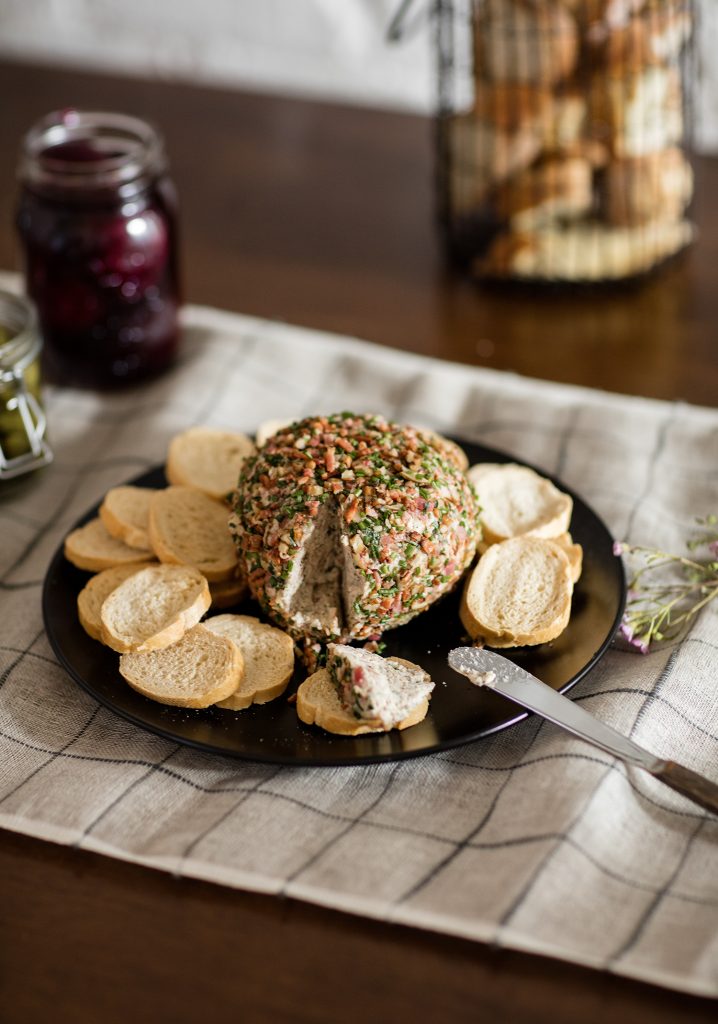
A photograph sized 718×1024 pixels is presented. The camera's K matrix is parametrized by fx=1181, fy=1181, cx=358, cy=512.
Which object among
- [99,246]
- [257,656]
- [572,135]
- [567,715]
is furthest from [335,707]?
[572,135]

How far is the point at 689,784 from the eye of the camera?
50.3 inches

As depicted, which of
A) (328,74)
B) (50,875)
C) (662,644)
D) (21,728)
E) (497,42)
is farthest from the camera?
(328,74)

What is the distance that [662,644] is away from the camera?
158 cm

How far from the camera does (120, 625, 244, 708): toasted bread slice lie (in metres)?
1.38

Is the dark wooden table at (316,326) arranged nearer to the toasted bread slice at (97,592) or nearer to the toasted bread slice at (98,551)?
the toasted bread slice at (97,592)

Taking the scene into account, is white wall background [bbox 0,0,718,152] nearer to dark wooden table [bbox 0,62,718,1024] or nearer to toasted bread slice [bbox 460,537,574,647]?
dark wooden table [bbox 0,62,718,1024]

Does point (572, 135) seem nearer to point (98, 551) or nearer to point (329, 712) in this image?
point (98, 551)

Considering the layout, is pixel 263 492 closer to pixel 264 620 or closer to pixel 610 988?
pixel 264 620

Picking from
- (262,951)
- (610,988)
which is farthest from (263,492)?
(610,988)

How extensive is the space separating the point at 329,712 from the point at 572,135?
1.38m

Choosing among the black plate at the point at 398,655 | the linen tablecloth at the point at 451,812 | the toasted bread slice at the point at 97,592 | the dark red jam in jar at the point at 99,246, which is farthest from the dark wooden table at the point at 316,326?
the dark red jam in jar at the point at 99,246

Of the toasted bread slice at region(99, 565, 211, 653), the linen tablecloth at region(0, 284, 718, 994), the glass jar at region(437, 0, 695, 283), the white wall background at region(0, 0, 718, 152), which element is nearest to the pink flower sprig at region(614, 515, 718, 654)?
the linen tablecloth at region(0, 284, 718, 994)

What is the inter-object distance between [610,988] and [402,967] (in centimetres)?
20

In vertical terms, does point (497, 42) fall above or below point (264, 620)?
above
